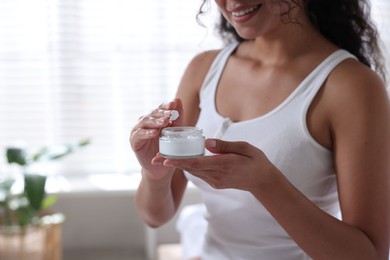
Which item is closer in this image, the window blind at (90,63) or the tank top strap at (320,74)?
the tank top strap at (320,74)

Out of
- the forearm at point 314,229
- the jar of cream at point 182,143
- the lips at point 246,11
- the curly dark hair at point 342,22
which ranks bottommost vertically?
the forearm at point 314,229

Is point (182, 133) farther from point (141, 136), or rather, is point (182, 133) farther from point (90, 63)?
point (90, 63)

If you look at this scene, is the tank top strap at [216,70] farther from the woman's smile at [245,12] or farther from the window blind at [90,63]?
the window blind at [90,63]

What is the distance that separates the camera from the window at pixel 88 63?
2.18 metres

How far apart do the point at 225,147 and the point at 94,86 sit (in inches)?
55.3

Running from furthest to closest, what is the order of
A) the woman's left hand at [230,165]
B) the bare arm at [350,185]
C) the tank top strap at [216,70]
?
1. the tank top strap at [216,70]
2. the bare arm at [350,185]
3. the woman's left hand at [230,165]

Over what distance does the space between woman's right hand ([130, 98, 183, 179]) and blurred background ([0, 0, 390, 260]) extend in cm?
108

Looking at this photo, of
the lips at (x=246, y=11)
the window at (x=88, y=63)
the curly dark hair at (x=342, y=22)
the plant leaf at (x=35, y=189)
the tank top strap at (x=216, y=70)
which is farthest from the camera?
the window at (x=88, y=63)

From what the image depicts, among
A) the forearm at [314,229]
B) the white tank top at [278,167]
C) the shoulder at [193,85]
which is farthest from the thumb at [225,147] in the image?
the shoulder at [193,85]

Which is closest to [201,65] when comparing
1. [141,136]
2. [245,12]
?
[245,12]

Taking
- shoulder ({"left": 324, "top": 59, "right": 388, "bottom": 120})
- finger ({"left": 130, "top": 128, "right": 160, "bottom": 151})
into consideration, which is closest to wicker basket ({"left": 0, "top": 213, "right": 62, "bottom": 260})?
finger ({"left": 130, "top": 128, "right": 160, "bottom": 151})

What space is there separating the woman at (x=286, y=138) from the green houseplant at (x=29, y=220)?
0.62 metres

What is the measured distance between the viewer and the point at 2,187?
6.29 feet

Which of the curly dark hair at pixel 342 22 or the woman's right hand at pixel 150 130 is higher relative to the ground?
the curly dark hair at pixel 342 22
